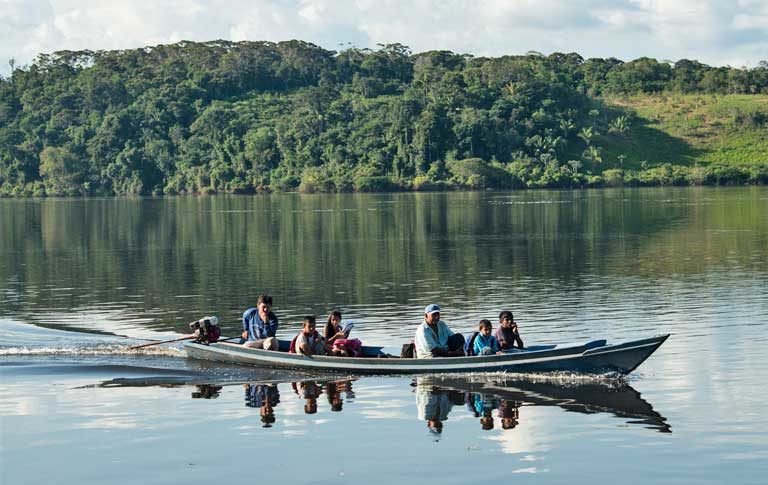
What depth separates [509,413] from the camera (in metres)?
21.2

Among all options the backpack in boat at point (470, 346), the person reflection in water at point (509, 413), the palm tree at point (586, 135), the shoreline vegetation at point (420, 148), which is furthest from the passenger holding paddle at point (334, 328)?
the palm tree at point (586, 135)

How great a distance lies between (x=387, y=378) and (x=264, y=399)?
286cm

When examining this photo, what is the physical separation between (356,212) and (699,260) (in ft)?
168

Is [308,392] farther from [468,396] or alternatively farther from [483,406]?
[483,406]

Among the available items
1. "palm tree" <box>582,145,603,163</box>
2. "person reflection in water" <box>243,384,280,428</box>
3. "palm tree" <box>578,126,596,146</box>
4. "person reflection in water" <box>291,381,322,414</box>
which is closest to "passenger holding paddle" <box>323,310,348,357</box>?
"person reflection in water" <box>291,381,322,414</box>

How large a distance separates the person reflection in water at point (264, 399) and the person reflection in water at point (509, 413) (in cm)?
416

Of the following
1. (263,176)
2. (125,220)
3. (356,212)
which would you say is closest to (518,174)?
(263,176)

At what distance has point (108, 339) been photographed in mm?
30266

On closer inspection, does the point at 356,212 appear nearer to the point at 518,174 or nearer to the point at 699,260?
the point at 699,260

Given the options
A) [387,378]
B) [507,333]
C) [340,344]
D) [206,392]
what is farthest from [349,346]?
[507,333]

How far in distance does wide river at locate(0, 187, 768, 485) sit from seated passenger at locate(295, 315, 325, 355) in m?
0.75

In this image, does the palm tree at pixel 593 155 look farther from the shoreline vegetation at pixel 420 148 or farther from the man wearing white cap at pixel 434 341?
the man wearing white cap at pixel 434 341

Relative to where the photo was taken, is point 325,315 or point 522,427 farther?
point 325,315

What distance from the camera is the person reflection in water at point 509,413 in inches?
799
